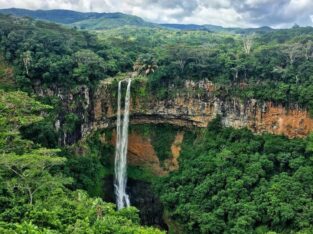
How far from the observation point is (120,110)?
36125mm

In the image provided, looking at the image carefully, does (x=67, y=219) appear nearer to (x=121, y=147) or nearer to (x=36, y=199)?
(x=36, y=199)

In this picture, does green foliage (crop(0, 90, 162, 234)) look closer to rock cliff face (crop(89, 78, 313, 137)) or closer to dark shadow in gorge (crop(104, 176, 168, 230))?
dark shadow in gorge (crop(104, 176, 168, 230))

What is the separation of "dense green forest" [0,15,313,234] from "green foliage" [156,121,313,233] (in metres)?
0.07

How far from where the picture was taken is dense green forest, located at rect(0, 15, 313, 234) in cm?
1962

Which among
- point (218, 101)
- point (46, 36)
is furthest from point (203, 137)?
point (46, 36)

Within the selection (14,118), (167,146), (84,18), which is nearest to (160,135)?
(167,146)

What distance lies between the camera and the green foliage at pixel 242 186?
Result: 25.2m

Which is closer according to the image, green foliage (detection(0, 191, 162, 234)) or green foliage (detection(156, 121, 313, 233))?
green foliage (detection(0, 191, 162, 234))

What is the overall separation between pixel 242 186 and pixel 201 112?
9.66 meters

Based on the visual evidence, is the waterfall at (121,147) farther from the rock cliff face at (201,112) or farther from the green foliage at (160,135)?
the green foliage at (160,135)

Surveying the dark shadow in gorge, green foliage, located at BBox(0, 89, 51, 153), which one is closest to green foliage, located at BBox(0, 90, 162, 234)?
green foliage, located at BBox(0, 89, 51, 153)

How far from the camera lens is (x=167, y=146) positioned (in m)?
37.1

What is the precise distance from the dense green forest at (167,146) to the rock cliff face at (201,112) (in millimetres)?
635

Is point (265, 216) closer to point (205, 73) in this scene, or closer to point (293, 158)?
point (293, 158)
